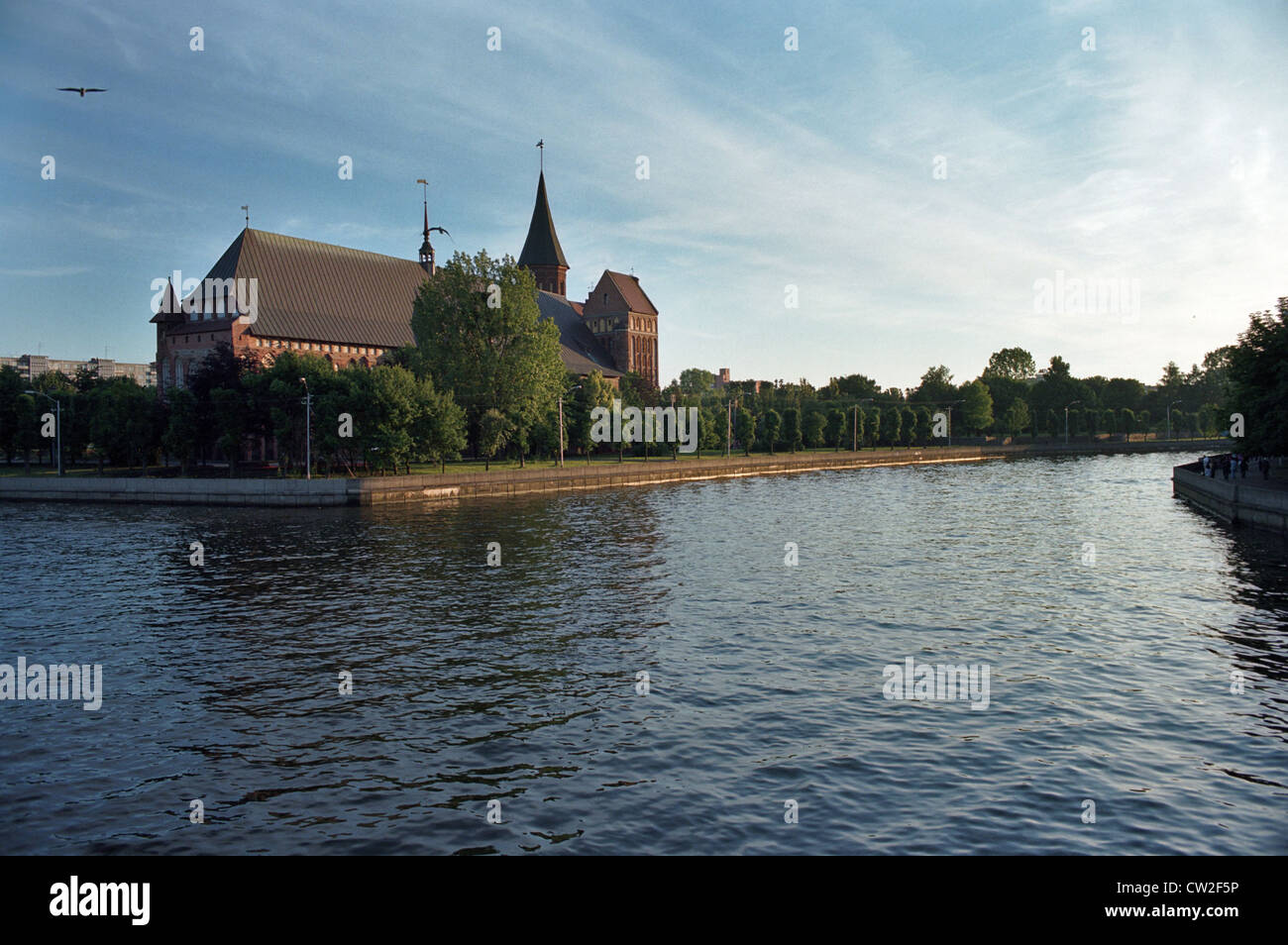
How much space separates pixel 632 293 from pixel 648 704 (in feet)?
486

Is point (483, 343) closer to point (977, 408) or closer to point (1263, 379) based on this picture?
point (1263, 379)

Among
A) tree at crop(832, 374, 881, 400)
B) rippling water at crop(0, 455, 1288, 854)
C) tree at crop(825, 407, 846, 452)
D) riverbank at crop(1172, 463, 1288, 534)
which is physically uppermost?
tree at crop(832, 374, 881, 400)

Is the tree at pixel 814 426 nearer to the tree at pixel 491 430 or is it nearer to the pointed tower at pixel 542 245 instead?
the pointed tower at pixel 542 245

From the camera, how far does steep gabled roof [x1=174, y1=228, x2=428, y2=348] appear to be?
320 ft

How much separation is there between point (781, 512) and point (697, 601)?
27.5m

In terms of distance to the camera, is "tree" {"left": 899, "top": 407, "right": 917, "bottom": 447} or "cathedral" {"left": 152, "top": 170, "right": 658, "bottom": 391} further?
"tree" {"left": 899, "top": 407, "right": 917, "bottom": 447}

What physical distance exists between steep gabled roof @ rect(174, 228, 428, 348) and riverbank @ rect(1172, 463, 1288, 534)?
74.5 m

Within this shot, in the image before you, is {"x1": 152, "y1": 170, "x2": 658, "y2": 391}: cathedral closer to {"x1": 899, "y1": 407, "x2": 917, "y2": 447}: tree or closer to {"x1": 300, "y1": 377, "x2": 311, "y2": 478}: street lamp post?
{"x1": 300, "y1": 377, "x2": 311, "y2": 478}: street lamp post

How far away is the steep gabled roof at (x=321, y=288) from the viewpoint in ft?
320

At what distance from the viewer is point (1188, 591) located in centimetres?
2578

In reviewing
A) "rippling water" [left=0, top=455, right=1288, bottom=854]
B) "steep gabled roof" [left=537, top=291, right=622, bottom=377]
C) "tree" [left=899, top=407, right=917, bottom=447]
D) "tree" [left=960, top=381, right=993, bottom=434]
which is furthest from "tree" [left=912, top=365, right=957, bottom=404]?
"rippling water" [left=0, top=455, right=1288, bottom=854]

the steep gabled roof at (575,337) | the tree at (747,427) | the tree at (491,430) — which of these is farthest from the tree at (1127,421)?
the tree at (491,430)

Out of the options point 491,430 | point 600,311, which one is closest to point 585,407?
point 491,430

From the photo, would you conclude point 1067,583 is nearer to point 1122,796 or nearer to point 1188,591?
point 1188,591
